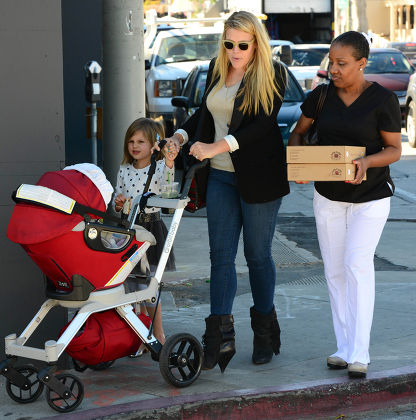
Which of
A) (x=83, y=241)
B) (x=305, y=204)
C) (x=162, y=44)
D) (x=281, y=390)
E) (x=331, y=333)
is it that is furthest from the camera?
(x=162, y=44)

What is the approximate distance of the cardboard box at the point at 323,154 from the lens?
16.6 ft

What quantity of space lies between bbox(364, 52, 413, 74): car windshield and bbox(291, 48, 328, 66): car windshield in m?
1.27

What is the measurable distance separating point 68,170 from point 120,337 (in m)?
0.90

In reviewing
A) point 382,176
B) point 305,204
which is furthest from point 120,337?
point 305,204

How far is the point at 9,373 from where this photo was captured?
16.2 feet

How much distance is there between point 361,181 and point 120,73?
124 inches

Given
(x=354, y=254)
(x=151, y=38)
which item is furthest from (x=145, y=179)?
(x=151, y=38)

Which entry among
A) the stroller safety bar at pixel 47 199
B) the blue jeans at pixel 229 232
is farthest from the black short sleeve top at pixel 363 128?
the stroller safety bar at pixel 47 199

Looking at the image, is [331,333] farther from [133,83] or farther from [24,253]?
[133,83]

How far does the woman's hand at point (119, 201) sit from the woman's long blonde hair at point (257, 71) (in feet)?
3.40

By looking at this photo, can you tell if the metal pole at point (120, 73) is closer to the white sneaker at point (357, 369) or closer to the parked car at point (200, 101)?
the white sneaker at point (357, 369)

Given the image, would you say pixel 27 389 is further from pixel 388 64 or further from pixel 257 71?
pixel 388 64

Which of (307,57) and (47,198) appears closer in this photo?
(47,198)

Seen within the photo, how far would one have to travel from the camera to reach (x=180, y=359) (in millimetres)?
5164
